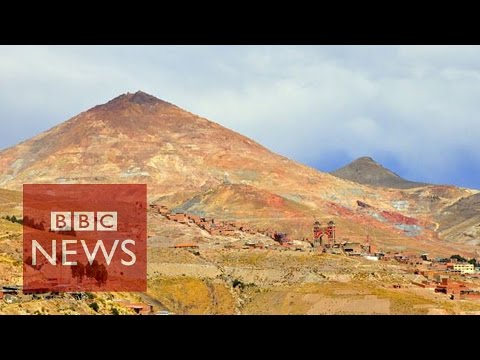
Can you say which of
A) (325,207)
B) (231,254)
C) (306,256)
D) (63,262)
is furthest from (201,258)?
(325,207)

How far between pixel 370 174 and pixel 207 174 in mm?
84018

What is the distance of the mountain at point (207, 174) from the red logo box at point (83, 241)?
12.6 meters

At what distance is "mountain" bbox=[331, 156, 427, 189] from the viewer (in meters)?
164

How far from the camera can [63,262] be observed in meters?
34.6

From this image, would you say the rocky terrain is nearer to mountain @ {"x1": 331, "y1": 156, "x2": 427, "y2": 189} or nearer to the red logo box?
the red logo box

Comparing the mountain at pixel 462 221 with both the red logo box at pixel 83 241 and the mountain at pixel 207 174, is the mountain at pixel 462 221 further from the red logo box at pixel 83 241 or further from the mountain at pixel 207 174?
the red logo box at pixel 83 241

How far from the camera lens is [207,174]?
3782 inches

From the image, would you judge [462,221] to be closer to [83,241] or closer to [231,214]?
[231,214]

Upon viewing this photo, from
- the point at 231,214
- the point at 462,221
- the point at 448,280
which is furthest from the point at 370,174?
the point at 448,280

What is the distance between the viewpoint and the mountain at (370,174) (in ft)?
538

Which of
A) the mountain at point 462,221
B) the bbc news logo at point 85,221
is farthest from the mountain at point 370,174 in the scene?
the bbc news logo at point 85,221

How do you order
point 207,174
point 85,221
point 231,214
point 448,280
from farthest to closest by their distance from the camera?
point 207,174 < point 231,214 < point 85,221 < point 448,280
